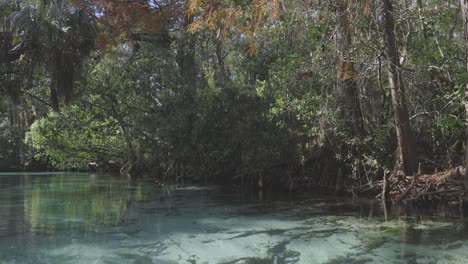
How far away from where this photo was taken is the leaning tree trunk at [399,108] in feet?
31.4

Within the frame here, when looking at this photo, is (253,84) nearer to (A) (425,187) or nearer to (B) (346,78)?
(B) (346,78)

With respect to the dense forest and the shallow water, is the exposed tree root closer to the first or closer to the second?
the dense forest

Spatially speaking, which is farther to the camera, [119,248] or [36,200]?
[36,200]

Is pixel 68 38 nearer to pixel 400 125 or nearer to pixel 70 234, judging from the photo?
pixel 70 234

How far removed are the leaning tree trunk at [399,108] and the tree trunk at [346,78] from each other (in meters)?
0.76

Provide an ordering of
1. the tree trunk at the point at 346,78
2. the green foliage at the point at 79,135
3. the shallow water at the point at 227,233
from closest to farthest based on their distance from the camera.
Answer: the shallow water at the point at 227,233 < the tree trunk at the point at 346,78 < the green foliage at the point at 79,135

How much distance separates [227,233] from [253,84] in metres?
8.00

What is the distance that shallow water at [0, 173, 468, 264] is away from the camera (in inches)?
237

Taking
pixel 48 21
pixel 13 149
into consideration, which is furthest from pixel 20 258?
pixel 13 149

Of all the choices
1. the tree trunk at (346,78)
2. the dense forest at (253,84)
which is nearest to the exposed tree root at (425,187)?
the dense forest at (253,84)

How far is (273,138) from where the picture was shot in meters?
13.7

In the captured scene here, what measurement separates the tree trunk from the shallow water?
1.97 metres

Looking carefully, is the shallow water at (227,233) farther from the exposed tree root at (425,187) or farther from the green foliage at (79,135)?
the green foliage at (79,135)

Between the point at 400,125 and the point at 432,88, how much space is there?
1.35 metres
